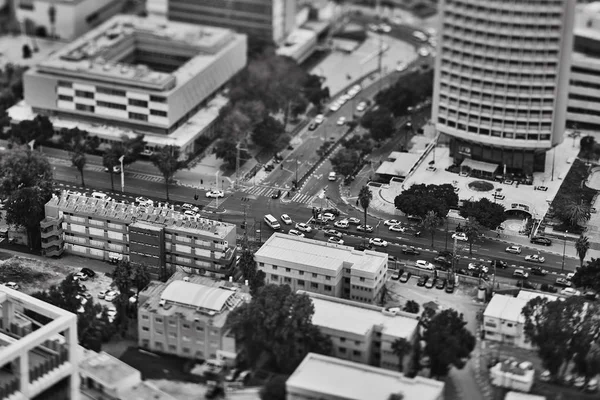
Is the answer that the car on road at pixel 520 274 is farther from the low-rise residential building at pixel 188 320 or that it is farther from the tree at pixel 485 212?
the low-rise residential building at pixel 188 320

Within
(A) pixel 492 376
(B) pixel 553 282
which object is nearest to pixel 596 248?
(B) pixel 553 282

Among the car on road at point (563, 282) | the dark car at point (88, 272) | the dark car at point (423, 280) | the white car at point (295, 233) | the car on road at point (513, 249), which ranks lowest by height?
the dark car at point (88, 272)

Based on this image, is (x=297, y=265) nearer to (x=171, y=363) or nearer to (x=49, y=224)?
(x=171, y=363)

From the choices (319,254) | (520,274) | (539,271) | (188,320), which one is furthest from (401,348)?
(539,271)

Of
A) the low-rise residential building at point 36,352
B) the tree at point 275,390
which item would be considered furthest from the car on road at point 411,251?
the low-rise residential building at point 36,352

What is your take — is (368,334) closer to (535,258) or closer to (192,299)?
(192,299)

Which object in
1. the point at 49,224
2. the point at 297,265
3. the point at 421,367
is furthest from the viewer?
the point at 49,224

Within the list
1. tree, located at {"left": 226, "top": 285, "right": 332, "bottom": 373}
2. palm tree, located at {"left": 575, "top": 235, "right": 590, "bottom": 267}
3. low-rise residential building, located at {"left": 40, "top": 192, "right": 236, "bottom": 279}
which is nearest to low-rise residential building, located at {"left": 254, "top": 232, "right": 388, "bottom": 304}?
low-rise residential building, located at {"left": 40, "top": 192, "right": 236, "bottom": 279}
